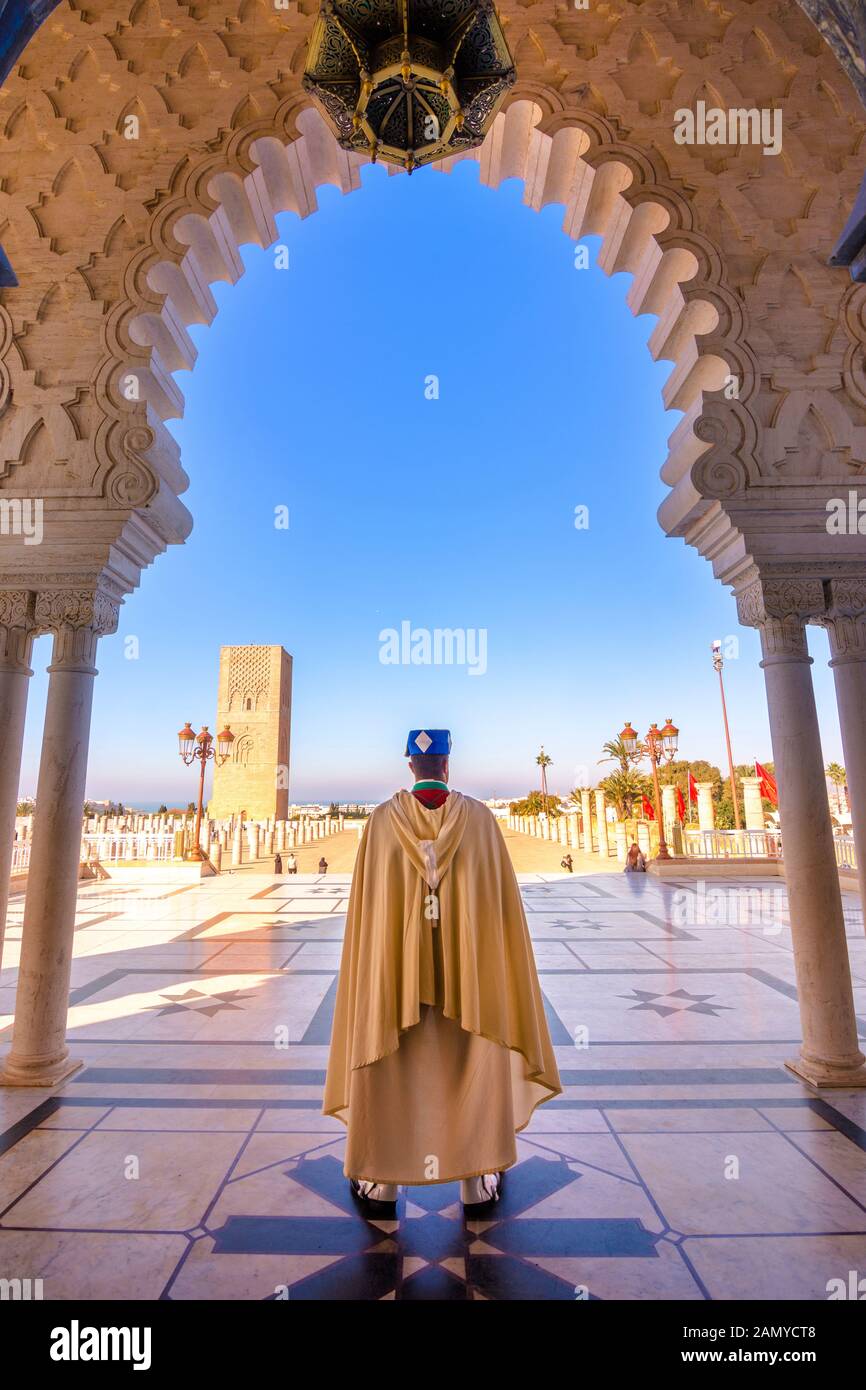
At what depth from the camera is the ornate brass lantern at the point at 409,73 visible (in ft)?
7.93

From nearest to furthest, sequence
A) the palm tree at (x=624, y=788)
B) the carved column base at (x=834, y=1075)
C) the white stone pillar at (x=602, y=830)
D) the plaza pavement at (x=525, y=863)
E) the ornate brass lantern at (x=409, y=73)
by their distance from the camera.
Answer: the ornate brass lantern at (x=409, y=73) → the carved column base at (x=834, y=1075) → the plaza pavement at (x=525, y=863) → the white stone pillar at (x=602, y=830) → the palm tree at (x=624, y=788)

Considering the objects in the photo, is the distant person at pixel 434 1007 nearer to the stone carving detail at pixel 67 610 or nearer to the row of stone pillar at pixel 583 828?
the stone carving detail at pixel 67 610

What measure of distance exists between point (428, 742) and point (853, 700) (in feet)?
7.88

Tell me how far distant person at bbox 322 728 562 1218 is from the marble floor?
229 millimetres

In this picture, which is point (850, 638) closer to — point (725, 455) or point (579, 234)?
point (725, 455)

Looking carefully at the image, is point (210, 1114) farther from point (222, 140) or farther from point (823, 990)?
point (222, 140)

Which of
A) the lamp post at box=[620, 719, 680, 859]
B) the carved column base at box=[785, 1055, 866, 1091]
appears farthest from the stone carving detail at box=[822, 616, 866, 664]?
the lamp post at box=[620, 719, 680, 859]

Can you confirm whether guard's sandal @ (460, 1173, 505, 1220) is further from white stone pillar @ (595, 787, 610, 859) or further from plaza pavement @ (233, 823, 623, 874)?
white stone pillar @ (595, 787, 610, 859)

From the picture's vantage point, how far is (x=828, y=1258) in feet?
6.44

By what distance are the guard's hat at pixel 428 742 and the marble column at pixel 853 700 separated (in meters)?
2.22

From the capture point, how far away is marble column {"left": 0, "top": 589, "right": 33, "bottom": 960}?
3480mm

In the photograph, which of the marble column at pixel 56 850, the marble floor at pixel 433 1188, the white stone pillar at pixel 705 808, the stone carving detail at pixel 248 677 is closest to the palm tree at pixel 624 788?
the white stone pillar at pixel 705 808

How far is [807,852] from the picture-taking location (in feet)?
10.9
